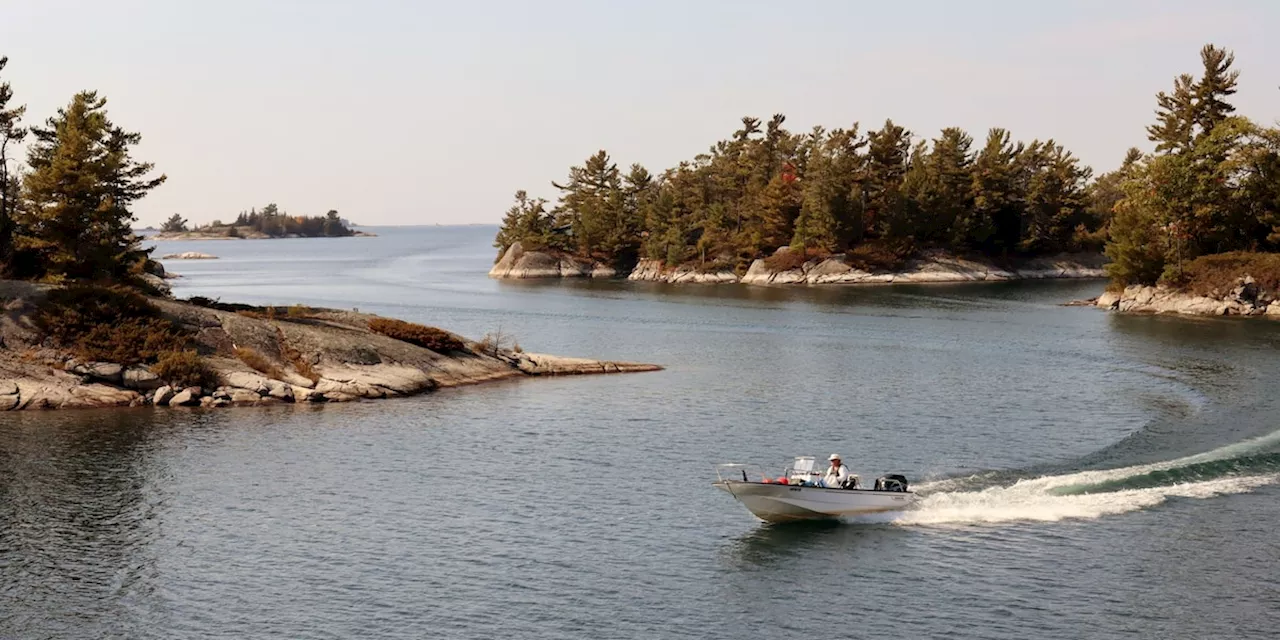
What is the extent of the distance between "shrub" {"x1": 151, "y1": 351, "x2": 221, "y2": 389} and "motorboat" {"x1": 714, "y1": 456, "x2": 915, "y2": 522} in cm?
4047

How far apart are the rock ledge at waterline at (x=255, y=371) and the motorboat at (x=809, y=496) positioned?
119 ft

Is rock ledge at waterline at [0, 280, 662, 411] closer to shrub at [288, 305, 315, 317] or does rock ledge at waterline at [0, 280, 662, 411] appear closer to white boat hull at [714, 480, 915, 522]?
shrub at [288, 305, 315, 317]

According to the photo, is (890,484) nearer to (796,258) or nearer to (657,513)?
(657,513)

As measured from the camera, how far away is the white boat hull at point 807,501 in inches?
1842

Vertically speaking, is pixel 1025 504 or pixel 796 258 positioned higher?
pixel 796 258

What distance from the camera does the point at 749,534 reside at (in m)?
46.1

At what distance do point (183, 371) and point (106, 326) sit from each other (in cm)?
664

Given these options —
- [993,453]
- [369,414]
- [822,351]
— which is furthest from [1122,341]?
[369,414]

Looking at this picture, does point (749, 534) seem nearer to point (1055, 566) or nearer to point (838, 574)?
point (838, 574)

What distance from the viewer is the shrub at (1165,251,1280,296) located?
4983 inches

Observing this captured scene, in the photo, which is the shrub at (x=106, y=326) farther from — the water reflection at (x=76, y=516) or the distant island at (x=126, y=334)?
the water reflection at (x=76, y=516)

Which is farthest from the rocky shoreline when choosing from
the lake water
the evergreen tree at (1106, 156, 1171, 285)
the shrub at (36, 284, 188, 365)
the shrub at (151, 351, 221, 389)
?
the shrub at (36, 284, 188, 365)

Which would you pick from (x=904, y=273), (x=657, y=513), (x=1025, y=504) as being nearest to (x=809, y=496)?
(x=657, y=513)

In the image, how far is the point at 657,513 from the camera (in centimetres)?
4797
